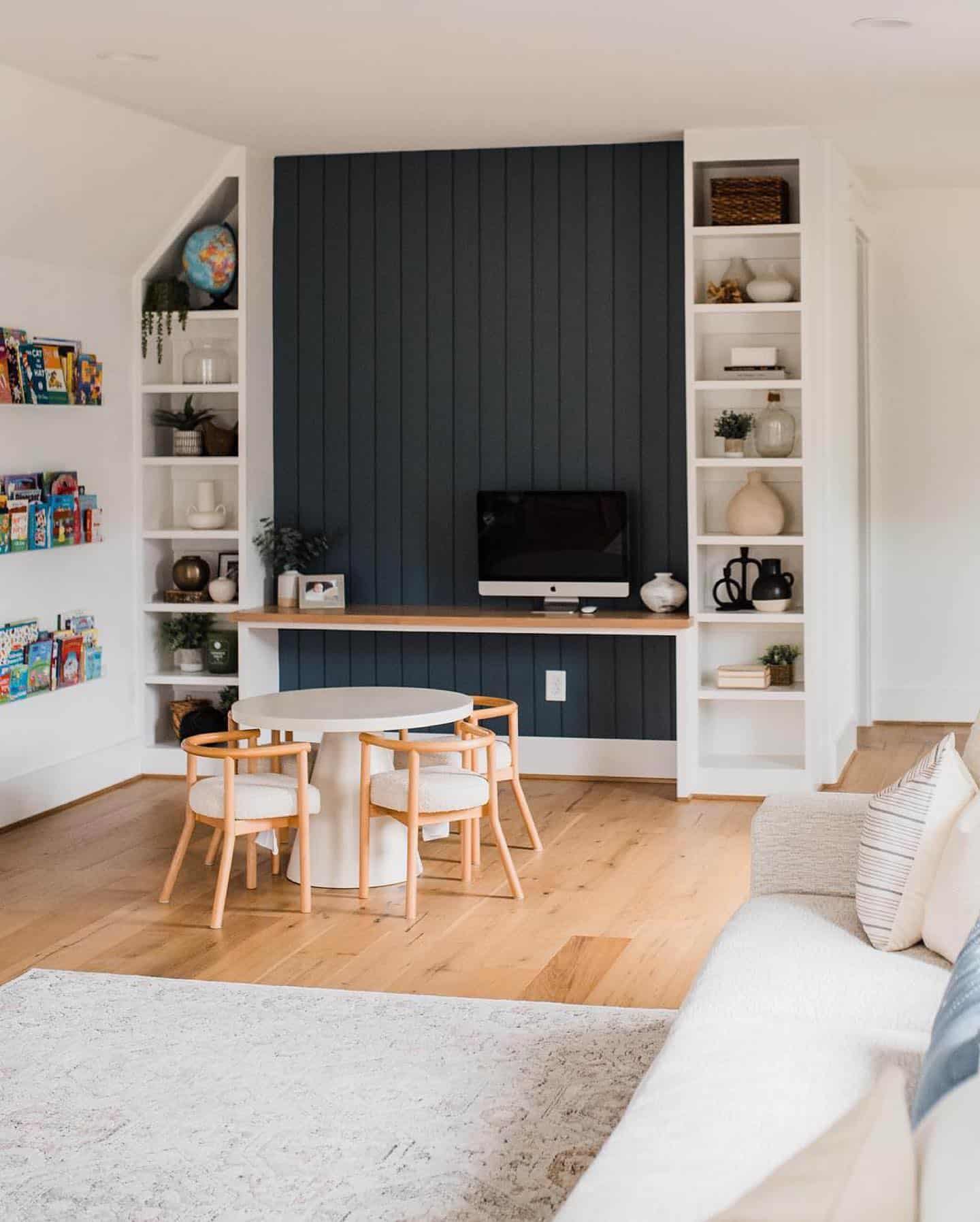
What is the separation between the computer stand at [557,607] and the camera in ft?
21.1

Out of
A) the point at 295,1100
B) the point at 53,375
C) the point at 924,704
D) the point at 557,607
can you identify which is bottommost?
the point at 295,1100

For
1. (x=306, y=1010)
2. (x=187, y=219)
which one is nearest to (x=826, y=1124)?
(x=306, y=1010)

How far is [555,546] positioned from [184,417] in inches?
67.9

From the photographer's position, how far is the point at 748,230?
6113 millimetres

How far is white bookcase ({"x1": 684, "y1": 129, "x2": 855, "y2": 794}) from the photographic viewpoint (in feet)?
20.1

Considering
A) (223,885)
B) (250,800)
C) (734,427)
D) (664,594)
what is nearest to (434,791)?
(250,800)

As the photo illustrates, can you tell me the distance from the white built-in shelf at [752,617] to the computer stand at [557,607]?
1.81 ft

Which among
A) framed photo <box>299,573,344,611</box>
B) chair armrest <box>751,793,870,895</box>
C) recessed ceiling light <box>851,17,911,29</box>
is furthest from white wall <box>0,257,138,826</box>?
chair armrest <box>751,793,870,895</box>

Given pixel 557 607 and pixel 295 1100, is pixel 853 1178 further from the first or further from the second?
pixel 557 607

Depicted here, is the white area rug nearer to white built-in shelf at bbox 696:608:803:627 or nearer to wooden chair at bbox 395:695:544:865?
wooden chair at bbox 395:695:544:865

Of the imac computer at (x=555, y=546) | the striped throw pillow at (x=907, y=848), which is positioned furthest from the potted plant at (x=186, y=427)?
the striped throw pillow at (x=907, y=848)

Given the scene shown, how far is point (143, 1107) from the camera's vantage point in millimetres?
3125

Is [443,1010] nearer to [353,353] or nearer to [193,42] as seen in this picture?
[193,42]

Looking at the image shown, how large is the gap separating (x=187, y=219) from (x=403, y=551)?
5.58 ft
